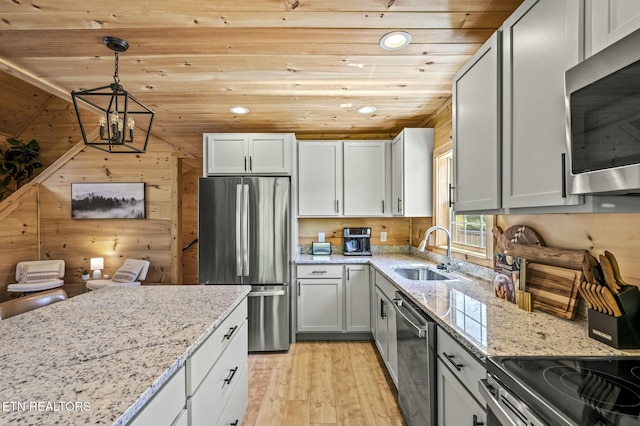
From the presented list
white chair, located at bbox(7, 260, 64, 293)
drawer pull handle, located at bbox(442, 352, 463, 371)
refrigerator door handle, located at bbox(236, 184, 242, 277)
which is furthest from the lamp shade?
drawer pull handle, located at bbox(442, 352, 463, 371)

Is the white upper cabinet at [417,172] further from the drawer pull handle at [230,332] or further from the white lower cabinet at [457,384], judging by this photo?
the drawer pull handle at [230,332]

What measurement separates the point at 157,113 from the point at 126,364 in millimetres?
2772

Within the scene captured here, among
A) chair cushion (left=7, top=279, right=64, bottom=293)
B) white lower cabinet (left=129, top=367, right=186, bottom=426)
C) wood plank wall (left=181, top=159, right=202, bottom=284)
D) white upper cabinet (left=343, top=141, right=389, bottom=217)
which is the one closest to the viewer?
white lower cabinet (left=129, top=367, right=186, bottom=426)

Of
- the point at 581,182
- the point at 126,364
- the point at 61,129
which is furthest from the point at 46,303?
the point at 61,129

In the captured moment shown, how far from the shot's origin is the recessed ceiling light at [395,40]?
1.72m

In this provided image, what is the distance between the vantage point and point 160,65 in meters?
2.06

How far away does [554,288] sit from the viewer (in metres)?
1.42

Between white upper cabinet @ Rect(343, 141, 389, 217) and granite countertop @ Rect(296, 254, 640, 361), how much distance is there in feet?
5.24

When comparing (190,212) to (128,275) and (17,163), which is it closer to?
(128,275)

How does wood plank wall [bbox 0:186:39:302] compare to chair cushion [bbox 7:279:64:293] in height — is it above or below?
above

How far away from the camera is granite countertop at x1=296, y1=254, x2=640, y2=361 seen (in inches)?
41.7

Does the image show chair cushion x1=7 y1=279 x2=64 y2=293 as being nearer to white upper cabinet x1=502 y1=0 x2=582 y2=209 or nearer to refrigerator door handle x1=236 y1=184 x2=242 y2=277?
refrigerator door handle x1=236 y1=184 x2=242 y2=277

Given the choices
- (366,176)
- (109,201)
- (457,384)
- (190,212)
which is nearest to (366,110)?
(366,176)

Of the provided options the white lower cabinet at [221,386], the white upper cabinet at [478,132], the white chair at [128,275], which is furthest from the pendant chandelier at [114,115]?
the white chair at [128,275]
